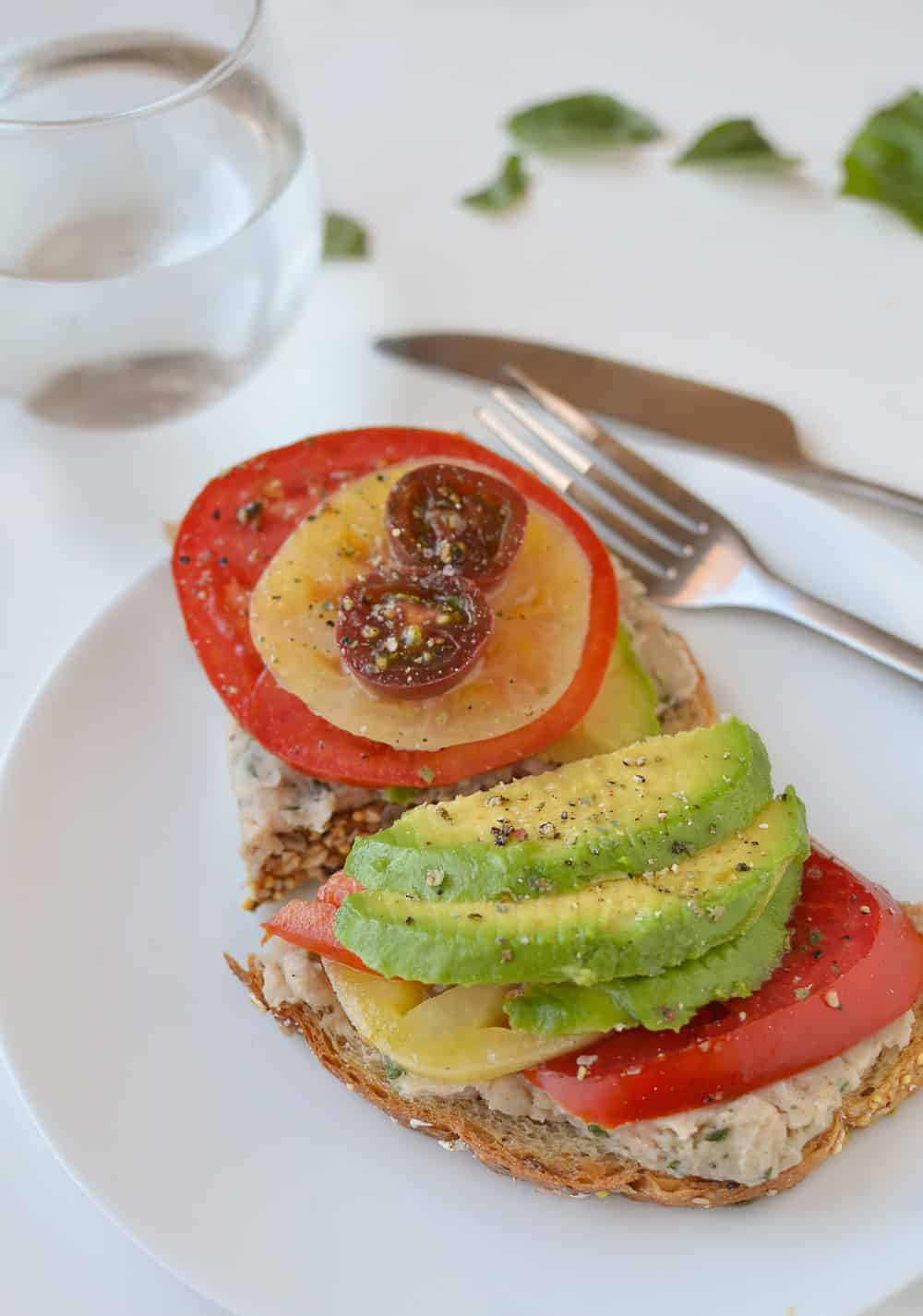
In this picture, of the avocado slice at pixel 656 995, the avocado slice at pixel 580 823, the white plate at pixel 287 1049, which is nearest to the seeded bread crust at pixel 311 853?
the white plate at pixel 287 1049

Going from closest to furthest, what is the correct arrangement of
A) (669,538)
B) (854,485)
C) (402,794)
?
(402,794) → (669,538) → (854,485)

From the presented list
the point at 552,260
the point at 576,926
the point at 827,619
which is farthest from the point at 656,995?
the point at 552,260

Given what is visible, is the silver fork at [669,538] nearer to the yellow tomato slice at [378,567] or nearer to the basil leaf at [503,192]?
the yellow tomato slice at [378,567]

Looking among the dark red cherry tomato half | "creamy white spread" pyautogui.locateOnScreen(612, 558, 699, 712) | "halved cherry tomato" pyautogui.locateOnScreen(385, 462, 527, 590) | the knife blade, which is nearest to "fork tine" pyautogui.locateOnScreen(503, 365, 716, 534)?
the knife blade

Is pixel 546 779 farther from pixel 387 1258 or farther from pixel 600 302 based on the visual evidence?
pixel 600 302

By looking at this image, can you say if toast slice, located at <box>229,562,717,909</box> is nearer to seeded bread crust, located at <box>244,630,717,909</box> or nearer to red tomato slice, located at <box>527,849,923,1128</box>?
seeded bread crust, located at <box>244,630,717,909</box>

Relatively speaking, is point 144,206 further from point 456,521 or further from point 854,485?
point 854,485

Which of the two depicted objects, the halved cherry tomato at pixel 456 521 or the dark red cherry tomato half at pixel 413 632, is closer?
the dark red cherry tomato half at pixel 413 632
